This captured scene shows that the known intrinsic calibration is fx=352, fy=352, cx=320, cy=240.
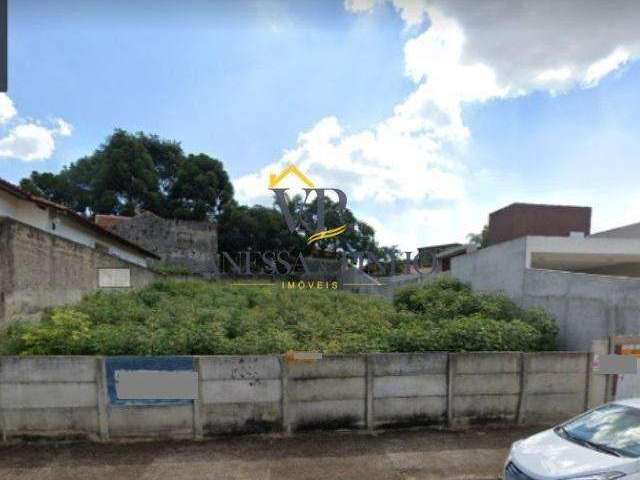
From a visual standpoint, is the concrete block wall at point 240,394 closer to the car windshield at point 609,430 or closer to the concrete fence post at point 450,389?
the concrete fence post at point 450,389

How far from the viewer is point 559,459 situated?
3.24 metres

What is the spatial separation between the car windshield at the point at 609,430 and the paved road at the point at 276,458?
3.58 feet

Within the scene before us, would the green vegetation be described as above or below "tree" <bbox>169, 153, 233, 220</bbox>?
below

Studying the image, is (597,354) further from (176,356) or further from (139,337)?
(139,337)

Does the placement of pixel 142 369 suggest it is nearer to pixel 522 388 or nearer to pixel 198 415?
pixel 198 415

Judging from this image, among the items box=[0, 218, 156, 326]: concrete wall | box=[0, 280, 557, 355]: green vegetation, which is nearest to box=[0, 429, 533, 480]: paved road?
box=[0, 280, 557, 355]: green vegetation

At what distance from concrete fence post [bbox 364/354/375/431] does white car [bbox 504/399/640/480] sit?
192 centimetres

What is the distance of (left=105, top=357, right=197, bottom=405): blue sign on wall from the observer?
15.5ft

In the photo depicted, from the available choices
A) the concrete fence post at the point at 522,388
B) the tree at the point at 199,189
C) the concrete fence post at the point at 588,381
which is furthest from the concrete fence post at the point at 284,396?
the tree at the point at 199,189

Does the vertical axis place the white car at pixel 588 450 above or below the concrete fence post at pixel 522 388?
above

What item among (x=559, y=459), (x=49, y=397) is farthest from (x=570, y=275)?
(x=49, y=397)

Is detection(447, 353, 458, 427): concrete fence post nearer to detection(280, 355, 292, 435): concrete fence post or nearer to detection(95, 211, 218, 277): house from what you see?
detection(280, 355, 292, 435): concrete fence post

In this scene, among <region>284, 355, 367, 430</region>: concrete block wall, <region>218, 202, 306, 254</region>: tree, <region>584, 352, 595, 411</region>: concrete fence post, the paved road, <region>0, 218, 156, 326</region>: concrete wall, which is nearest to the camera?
the paved road

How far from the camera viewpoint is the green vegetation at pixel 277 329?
5.22 m
